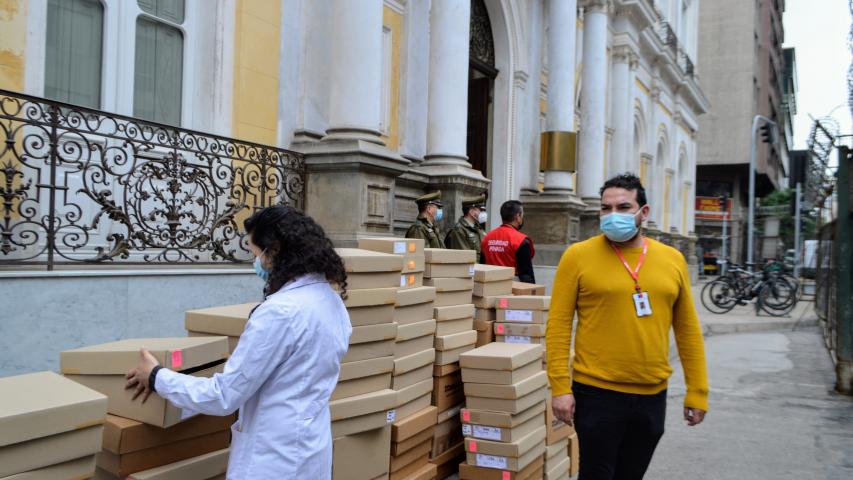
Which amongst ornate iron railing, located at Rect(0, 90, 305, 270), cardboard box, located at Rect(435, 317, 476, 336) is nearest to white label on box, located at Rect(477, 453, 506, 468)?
cardboard box, located at Rect(435, 317, 476, 336)

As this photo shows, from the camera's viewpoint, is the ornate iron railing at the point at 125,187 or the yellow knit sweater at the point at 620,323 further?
the ornate iron railing at the point at 125,187

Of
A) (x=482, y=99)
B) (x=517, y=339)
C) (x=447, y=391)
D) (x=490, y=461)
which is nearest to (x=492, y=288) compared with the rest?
(x=517, y=339)

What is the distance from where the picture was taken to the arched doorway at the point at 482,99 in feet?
43.4

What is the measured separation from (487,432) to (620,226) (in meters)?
1.87

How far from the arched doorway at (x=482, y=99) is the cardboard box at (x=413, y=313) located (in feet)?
29.1

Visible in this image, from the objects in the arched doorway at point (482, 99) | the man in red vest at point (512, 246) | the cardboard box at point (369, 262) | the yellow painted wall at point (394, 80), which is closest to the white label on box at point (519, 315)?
the cardboard box at point (369, 262)

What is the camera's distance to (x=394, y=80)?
9.95 metres

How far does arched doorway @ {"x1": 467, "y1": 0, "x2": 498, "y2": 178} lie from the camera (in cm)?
1323

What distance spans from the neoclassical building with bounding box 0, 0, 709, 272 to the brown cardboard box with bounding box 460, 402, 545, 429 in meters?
3.51

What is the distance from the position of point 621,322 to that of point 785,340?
1152cm

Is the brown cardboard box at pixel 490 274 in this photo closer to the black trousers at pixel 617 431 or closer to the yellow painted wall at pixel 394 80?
the black trousers at pixel 617 431

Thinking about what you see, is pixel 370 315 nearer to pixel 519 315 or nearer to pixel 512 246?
pixel 519 315

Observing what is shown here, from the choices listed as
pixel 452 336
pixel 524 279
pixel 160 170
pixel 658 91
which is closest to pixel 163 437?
pixel 452 336

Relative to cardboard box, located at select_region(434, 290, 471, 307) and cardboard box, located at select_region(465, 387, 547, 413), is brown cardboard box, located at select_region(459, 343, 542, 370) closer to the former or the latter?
cardboard box, located at select_region(465, 387, 547, 413)
